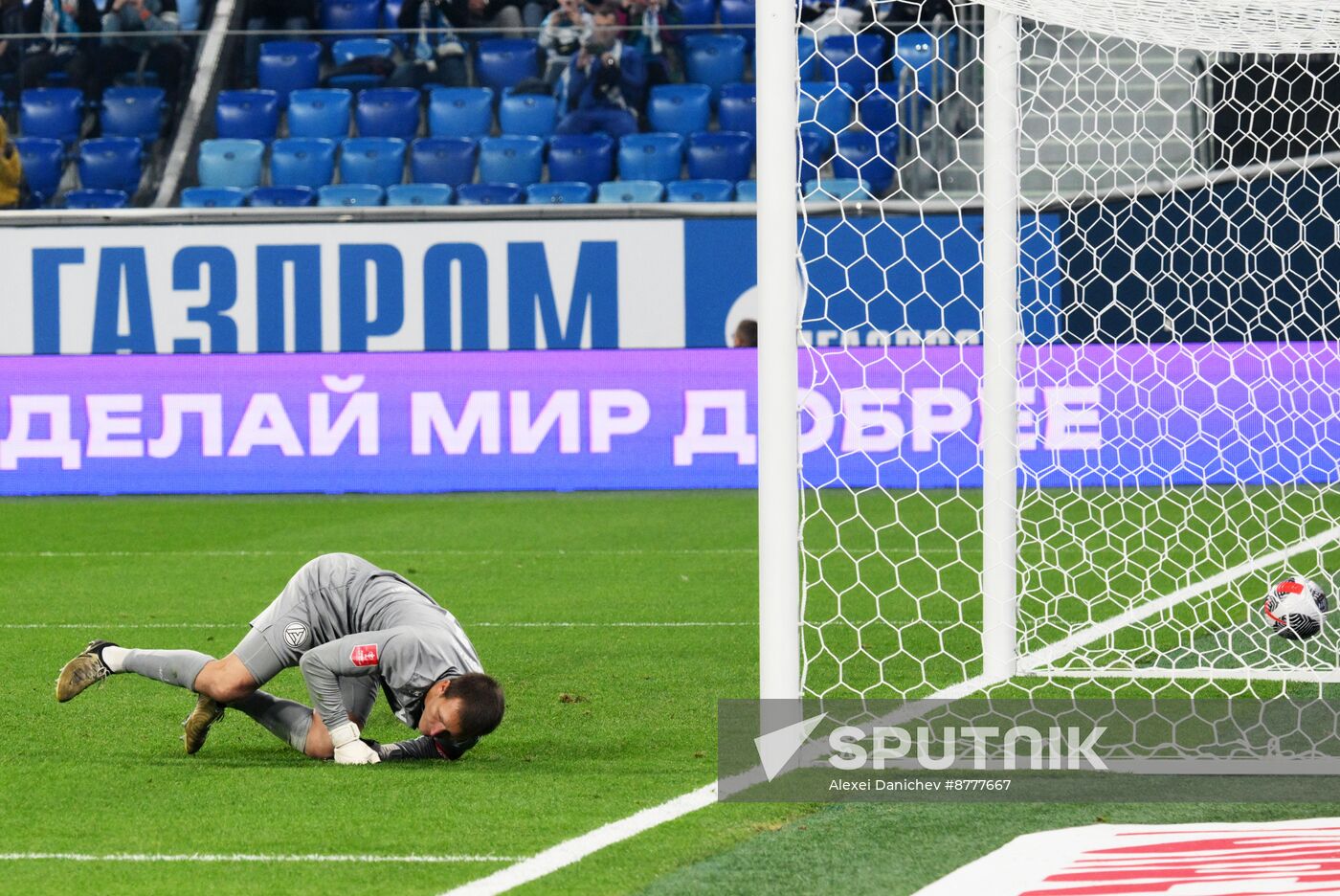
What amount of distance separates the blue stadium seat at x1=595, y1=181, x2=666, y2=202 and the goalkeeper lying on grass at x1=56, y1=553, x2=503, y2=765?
429 inches

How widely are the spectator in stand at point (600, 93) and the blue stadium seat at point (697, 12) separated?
0.85 m

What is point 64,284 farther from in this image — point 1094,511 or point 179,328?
point 1094,511

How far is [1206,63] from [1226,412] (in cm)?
236

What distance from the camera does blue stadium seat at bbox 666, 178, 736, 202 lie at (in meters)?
15.9

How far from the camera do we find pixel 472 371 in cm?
1333

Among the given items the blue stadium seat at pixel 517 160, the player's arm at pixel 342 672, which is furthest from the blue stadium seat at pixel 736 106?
the player's arm at pixel 342 672

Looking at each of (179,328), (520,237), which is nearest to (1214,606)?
(520,237)

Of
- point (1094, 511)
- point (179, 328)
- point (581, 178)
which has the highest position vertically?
point (581, 178)

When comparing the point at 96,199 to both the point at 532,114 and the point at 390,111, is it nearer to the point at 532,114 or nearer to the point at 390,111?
the point at 390,111

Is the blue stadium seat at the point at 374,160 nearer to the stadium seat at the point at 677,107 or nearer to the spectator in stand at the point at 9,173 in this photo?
the stadium seat at the point at 677,107

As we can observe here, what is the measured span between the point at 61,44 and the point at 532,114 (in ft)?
13.7

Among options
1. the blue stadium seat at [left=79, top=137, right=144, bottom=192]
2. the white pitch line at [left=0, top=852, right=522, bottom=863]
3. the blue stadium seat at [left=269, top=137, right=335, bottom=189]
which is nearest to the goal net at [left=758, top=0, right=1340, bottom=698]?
the white pitch line at [left=0, top=852, right=522, bottom=863]

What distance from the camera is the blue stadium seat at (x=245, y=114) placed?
17391 mm

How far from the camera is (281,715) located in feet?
17.4
